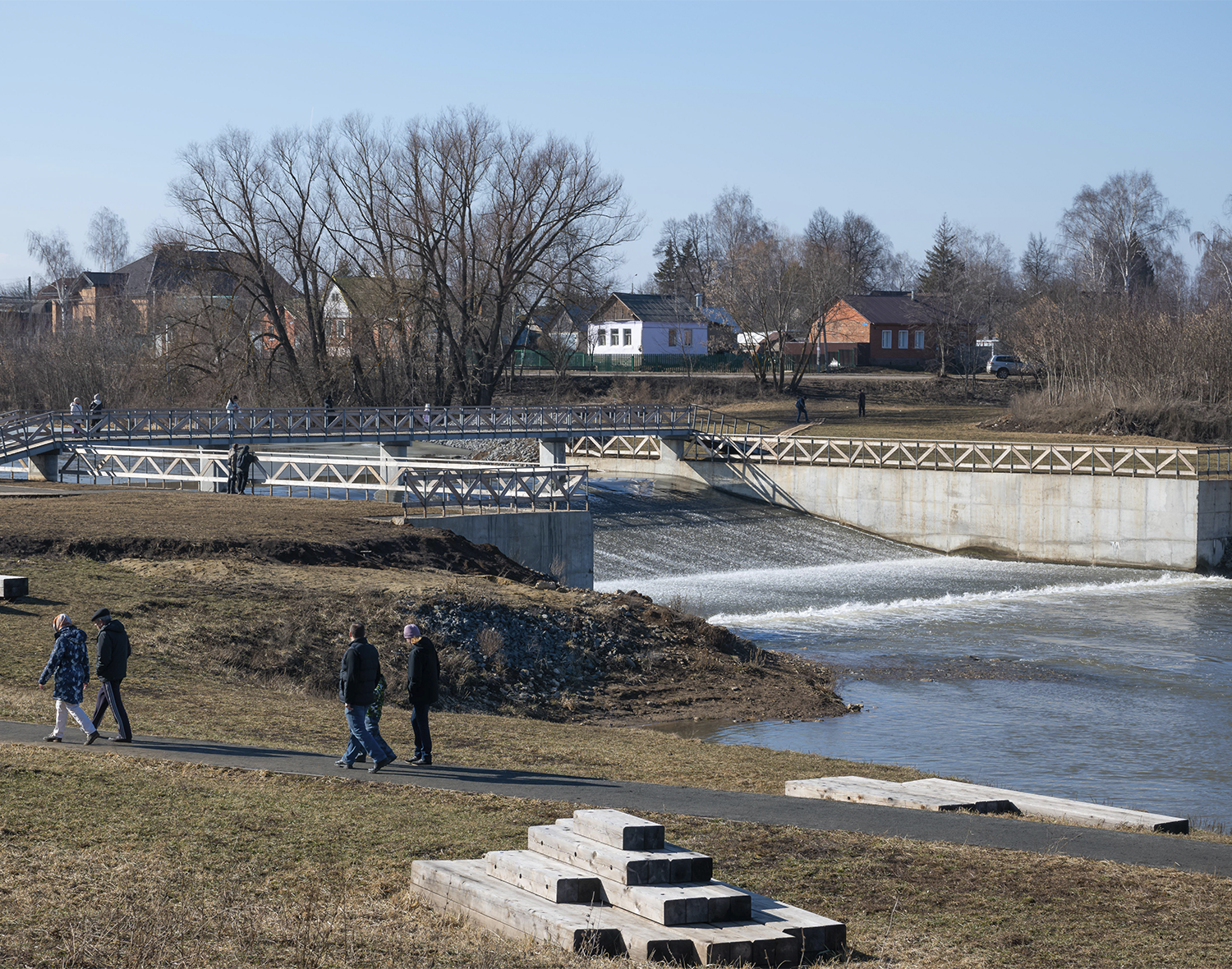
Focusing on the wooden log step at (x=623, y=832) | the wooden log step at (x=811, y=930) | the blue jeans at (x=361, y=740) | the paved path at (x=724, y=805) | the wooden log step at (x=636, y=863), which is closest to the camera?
the wooden log step at (x=811, y=930)

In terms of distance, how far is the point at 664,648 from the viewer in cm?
2241

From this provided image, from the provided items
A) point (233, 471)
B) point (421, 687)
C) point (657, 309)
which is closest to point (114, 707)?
point (421, 687)

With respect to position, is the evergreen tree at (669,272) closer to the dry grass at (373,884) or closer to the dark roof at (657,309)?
the dark roof at (657,309)

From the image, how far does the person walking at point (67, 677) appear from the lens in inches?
496

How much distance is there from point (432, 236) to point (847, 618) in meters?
36.2

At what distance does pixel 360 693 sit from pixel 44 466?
2849 centimetres

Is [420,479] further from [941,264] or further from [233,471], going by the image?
[941,264]

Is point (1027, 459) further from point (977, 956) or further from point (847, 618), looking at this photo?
point (977, 956)

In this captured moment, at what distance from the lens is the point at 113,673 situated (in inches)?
504

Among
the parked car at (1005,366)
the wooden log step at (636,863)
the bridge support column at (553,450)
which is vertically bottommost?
the wooden log step at (636,863)

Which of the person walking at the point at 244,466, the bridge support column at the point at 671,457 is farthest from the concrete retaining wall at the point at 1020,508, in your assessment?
the person walking at the point at 244,466

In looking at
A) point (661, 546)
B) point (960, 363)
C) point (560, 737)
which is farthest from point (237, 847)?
point (960, 363)

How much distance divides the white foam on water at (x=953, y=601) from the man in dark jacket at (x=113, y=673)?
18.1m

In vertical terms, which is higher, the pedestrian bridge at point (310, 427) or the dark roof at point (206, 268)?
the dark roof at point (206, 268)
